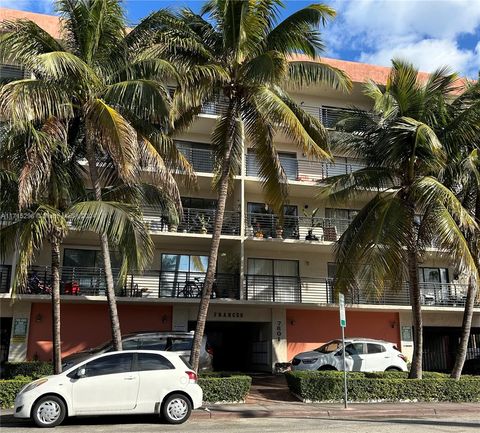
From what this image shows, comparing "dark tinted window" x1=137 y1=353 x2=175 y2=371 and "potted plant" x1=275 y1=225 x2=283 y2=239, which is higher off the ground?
"potted plant" x1=275 y1=225 x2=283 y2=239

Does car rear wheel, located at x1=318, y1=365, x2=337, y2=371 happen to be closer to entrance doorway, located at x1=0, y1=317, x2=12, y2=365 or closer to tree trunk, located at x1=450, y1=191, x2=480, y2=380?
tree trunk, located at x1=450, y1=191, x2=480, y2=380

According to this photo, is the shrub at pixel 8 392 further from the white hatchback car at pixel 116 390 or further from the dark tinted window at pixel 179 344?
the dark tinted window at pixel 179 344

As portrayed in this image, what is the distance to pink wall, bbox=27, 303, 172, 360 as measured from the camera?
69.3 feet

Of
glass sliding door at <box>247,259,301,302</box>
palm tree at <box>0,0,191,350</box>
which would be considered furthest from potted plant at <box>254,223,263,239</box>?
palm tree at <box>0,0,191,350</box>

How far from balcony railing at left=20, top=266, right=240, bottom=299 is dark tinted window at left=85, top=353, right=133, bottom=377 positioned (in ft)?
31.7

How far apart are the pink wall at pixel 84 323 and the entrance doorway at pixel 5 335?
3.42ft

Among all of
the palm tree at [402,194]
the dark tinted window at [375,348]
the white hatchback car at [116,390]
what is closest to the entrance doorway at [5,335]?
the white hatchback car at [116,390]

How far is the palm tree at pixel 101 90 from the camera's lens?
42.8 ft

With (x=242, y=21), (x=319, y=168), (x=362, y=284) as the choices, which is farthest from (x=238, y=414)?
(x=319, y=168)

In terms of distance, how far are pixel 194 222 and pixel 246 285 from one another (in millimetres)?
Answer: 3479

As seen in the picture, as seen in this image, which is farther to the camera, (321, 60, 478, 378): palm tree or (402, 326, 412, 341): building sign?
(402, 326, 412, 341): building sign

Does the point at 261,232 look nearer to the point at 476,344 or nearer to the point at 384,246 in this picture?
the point at 384,246

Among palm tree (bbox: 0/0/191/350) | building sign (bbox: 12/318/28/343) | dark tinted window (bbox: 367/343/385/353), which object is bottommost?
dark tinted window (bbox: 367/343/385/353)

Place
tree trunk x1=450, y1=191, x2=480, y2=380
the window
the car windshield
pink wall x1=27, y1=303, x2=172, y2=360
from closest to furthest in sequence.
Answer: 1. tree trunk x1=450, y1=191, x2=480, y2=380
2. the car windshield
3. the window
4. pink wall x1=27, y1=303, x2=172, y2=360
